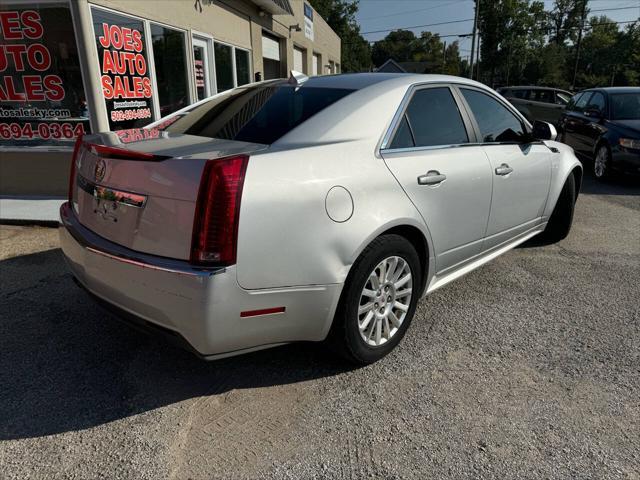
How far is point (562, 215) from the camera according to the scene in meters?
4.85

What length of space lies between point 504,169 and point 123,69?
222 inches

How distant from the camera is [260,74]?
1235 cm

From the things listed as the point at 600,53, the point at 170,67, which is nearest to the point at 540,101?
the point at 170,67

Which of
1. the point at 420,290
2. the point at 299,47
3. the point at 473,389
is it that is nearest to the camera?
the point at 473,389

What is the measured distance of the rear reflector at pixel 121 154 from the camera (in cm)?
215

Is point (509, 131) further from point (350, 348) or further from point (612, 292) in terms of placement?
point (350, 348)

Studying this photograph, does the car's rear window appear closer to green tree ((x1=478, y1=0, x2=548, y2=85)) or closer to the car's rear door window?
the car's rear door window

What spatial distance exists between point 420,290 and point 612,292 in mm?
1876

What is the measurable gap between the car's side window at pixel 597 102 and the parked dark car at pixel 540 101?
296 inches

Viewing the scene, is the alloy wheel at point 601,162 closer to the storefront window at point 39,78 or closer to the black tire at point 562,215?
the black tire at point 562,215

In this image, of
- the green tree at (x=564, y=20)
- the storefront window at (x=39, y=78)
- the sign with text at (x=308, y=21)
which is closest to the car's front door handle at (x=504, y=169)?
the storefront window at (x=39, y=78)

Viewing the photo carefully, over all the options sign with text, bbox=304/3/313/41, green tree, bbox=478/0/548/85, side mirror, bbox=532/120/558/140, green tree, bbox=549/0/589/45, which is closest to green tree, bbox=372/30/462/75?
green tree, bbox=549/0/589/45

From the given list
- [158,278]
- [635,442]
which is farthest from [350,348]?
[635,442]

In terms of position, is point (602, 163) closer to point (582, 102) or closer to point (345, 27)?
point (582, 102)
